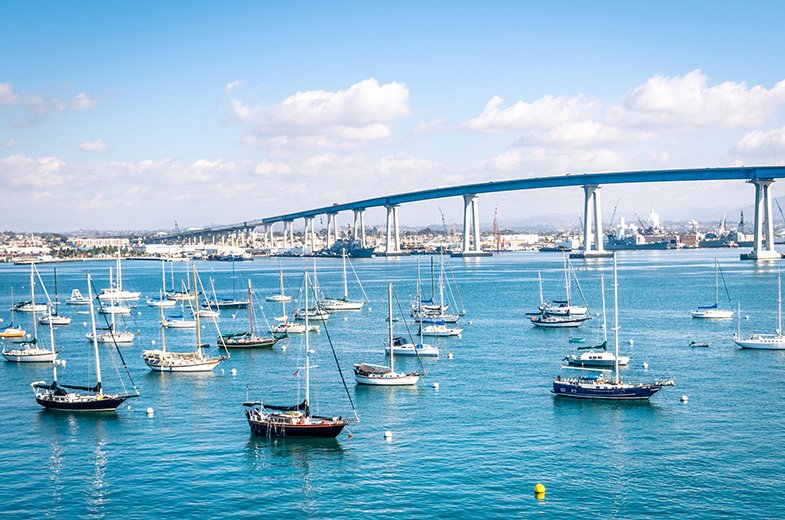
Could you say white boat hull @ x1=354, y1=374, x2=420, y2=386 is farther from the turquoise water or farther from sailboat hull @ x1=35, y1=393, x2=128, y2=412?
sailboat hull @ x1=35, y1=393, x2=128, y2=412

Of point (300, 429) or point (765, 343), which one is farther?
point (765, 343)

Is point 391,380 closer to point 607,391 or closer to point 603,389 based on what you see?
point 603,389

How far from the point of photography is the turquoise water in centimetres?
2631

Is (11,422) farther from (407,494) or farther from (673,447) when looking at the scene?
(673,447)

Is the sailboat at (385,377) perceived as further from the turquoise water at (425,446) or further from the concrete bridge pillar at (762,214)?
the concrete bridge pillar at (762,214)

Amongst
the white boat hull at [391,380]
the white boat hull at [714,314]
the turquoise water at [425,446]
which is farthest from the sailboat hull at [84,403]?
the white boat hull at [714,314]

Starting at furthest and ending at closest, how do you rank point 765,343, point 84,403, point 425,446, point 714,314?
point 714,314
point 765,343
point 84,403
point 425,446

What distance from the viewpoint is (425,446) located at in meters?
31.8

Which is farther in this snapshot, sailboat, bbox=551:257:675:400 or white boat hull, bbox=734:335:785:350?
white boat hull, bbox=734:335:785:350

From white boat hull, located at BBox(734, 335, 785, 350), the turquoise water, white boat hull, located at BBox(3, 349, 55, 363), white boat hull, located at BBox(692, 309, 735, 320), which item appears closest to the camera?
the turquoise water

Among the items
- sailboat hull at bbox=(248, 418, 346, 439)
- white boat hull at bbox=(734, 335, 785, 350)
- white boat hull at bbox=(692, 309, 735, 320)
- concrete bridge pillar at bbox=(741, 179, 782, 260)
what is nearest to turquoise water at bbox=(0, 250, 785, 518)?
sailboat hull at bbox=(248, 418, 346, 439)

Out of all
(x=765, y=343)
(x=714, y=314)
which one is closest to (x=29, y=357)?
(x=765, y=343)

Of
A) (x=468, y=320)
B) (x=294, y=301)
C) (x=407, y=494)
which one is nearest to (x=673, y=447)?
(x=407, y=494)

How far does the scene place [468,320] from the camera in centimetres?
7312
